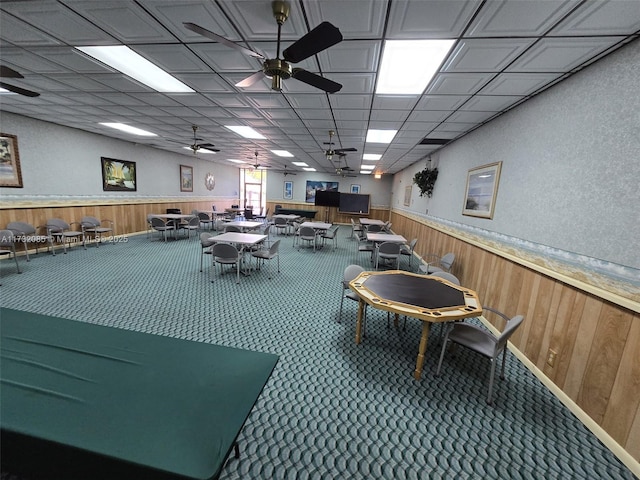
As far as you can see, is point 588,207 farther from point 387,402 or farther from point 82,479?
point 82,479

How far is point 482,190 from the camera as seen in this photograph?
4227 mm

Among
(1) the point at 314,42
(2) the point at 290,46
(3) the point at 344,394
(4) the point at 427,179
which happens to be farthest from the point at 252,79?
(4) the point at 427,179

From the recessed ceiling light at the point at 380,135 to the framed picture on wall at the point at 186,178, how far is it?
829 centimetres

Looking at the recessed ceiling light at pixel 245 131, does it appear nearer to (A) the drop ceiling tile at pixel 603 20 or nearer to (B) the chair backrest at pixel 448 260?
(B) the chair backrest at pixel 448 260

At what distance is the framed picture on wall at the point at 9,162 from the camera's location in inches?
210

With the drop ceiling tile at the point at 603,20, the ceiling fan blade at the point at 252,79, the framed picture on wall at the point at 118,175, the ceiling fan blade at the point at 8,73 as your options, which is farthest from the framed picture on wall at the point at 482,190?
the framed picture on wall at the point at 118,175

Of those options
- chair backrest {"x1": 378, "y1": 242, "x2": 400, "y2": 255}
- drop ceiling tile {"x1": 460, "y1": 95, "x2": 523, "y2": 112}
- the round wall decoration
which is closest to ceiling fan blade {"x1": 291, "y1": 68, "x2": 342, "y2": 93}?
drop ceiling tile {"x1": 460, "y1": 95, "x2": 523, "y2": 112}

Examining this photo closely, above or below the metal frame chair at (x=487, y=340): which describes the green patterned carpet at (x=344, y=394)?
below

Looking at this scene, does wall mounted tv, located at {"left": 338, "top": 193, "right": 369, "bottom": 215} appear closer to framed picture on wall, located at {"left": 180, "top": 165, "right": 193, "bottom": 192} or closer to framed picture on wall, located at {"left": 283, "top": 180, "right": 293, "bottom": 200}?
framed picture on wall, located at {"left": 283, "top": 180, "right": 293, "bottom": 200}

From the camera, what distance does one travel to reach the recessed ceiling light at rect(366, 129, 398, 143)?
5330mm

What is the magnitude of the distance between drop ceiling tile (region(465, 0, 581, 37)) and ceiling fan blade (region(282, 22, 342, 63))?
3.72 feet

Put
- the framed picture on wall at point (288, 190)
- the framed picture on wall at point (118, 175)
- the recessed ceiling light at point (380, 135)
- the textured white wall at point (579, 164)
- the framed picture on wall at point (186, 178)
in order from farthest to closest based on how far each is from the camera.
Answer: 1. the framed picture on wall at point (288, 190)
2. the framed picture on wall at point (186, 178)
3. the framed picture on wall at point (118, 175)
4. the recessed ceiling light at point (380, 135)
5. the textured white wall at point (579, 164)

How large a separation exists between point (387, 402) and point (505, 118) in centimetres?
417

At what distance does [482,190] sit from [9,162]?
9.51 meters
